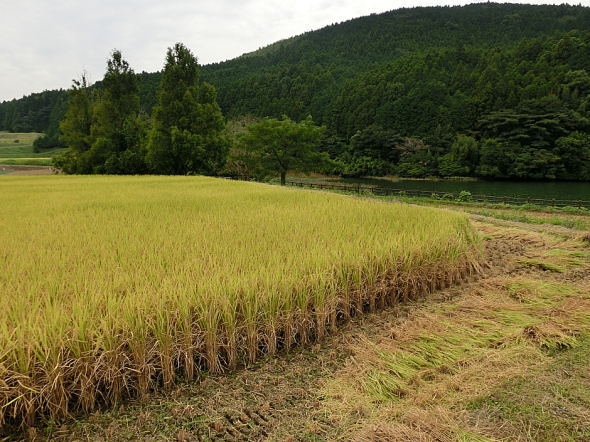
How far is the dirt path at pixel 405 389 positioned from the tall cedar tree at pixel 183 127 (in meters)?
25.1

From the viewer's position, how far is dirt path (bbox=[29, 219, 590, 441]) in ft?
6.51

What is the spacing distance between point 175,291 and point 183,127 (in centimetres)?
2690

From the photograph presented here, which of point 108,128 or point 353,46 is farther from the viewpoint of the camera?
point 353,46

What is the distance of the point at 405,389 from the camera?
7.62 feet

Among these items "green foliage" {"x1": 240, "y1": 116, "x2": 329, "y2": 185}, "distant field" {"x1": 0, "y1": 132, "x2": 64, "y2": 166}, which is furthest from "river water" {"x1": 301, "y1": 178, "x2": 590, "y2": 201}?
"distant field" {"x1": 0, "y1": 132, "x2": 64, "y2": 166}

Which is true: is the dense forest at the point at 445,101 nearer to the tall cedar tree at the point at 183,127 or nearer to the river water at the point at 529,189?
the river water at the point at 529,189

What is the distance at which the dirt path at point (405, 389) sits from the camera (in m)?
1.98

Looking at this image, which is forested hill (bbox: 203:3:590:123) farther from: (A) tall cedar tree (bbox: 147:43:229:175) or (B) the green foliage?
(A) tall cedar tree (bbox: 147:43:229:175)

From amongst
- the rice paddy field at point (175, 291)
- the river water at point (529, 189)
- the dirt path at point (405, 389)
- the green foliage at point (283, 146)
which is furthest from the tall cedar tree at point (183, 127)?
the dirt path at point (405, 389)

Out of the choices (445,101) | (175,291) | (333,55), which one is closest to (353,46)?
(333,55)

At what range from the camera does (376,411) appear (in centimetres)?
211

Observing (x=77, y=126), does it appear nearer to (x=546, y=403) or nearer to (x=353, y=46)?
(x=546, y=403)

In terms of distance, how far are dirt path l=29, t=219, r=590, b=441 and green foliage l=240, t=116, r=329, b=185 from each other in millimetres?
25759

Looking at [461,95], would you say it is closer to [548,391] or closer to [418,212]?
[418,212]
